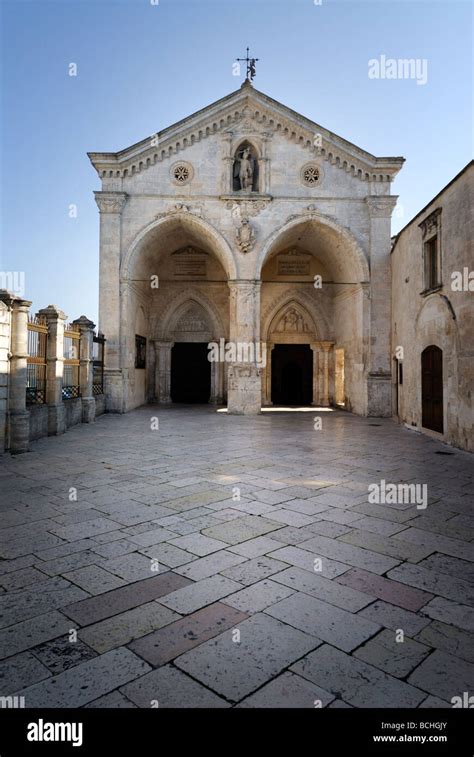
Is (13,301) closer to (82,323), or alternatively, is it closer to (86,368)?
(82,323)

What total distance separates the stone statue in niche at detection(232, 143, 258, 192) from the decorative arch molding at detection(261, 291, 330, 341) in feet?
17.1

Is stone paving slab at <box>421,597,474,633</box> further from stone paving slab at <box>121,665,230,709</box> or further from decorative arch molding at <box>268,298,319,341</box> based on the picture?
decorative arch molding at <box>268,298,319,341</box>

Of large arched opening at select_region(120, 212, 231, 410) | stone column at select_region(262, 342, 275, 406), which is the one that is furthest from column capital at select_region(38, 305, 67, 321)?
stone column at select_region(262, 342, 275, 406)

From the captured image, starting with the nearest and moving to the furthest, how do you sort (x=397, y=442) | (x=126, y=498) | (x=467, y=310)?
(x=126, y=498), (x=467, y=310), (x=397, y=442)

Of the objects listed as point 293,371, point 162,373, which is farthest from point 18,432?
point 293,371

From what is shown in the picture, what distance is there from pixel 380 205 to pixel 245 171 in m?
5.16

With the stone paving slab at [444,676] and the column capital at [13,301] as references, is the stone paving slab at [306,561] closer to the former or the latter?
the stone paving slab at [444,676]

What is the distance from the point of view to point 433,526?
14.6ft

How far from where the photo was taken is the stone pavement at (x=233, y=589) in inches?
84.7

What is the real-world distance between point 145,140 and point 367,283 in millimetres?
9707

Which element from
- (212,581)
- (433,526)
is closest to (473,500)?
(433,526)

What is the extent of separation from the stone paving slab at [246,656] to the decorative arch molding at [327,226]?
47.1 ft

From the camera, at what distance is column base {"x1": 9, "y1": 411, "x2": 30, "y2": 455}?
8.30 meters

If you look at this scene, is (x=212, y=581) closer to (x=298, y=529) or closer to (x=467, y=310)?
(x=298, y=529)
